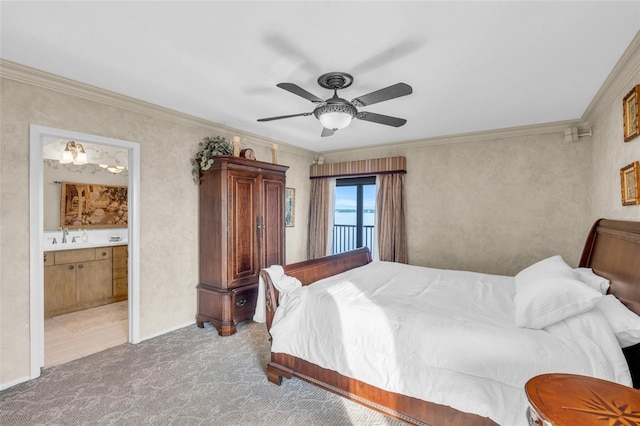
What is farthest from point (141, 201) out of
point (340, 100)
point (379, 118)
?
point (379, 118)

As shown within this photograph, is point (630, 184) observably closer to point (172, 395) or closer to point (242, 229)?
point (242, 229)

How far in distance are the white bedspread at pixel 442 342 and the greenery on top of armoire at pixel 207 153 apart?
2.03 meters

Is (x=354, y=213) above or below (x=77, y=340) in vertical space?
above

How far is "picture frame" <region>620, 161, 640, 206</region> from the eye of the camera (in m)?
2.09

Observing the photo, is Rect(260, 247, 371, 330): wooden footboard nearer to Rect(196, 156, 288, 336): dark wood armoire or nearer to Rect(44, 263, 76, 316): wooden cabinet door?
Rect(196, 156, 288, 336): dark wood armoire

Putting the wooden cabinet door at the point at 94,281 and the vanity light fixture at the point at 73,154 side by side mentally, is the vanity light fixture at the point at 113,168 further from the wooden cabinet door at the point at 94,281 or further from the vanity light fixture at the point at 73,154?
the wooden cabinet door at the point at 94,281

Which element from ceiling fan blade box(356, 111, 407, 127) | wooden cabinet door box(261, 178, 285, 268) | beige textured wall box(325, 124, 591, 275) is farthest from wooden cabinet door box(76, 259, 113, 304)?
beige textured wall box(325, 124, 591, 275)

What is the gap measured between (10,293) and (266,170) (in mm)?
2648

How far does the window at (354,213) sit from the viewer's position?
17.2 feet

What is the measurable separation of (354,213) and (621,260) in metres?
3.77

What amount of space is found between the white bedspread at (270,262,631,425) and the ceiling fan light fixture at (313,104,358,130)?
1.34 metres

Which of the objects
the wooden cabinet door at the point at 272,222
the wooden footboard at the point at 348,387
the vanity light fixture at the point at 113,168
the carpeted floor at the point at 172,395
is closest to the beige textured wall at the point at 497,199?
the wooden cabinet door at the point at 272,222

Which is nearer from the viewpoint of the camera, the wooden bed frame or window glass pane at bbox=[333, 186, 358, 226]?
the wooden bed frame

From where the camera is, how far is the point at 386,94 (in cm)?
207
